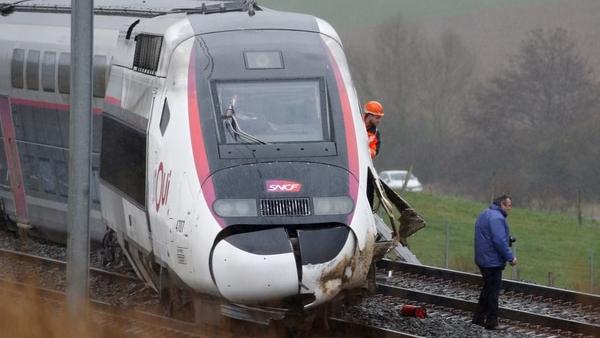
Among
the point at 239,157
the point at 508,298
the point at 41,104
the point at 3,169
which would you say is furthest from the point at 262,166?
the point at 3,169

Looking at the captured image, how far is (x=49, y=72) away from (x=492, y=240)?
8.18 meters

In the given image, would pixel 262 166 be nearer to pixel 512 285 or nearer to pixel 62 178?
pixel 512 285

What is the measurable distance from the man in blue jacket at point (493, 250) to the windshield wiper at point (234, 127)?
3.27 metres

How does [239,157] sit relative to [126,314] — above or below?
above

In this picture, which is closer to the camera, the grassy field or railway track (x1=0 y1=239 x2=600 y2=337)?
railway track (x1=0 y1=239 x2=600 y2=337)

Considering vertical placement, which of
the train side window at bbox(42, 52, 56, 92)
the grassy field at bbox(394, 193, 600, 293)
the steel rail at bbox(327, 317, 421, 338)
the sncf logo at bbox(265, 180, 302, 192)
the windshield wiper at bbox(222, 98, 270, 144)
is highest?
the windshield wiper at bbox(222, 98, 270, 144)

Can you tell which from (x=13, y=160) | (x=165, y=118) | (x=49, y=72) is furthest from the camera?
(x=13, y=160)

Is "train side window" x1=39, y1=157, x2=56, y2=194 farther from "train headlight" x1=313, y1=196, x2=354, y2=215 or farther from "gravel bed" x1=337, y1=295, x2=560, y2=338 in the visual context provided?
"train headlight" x1=313, y1=196, x2=354, y2=215

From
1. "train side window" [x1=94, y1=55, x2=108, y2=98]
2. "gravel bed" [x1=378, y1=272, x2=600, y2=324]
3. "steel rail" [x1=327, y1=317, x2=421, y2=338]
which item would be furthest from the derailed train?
"gravel bed" [x1=378, y1=272, x2=600, y2=324]

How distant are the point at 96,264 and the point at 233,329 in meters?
6.48

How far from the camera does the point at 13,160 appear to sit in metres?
21.2

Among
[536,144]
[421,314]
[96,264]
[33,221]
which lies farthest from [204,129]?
[536,144]

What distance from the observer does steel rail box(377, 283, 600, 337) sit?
568 inches

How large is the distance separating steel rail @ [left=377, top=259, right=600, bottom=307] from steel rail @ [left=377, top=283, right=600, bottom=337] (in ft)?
4.24
